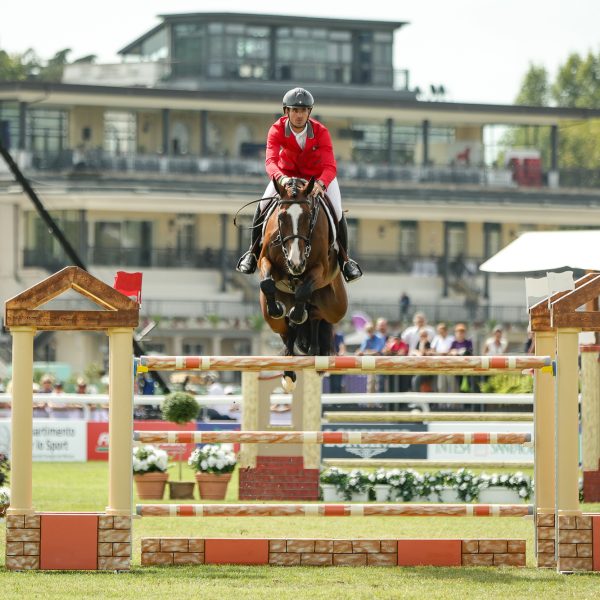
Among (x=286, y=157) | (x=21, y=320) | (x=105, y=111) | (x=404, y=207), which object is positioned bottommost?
(x=21, y=320)

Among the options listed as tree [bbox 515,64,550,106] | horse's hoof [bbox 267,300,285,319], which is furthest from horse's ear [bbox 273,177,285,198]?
tree [bbox 515,64,550,106]

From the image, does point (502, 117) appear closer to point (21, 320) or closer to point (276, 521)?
point (276, 521)

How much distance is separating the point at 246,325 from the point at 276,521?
3443 cm

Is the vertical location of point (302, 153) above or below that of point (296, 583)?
above

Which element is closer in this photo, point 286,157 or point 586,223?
point 286,157

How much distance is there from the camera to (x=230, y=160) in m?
54.0

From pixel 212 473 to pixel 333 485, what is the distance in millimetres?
1267

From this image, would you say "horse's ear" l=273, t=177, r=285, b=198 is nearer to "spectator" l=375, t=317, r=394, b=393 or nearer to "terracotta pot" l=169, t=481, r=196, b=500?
"terracotta pot" l=169, t=481, r=196, b=500

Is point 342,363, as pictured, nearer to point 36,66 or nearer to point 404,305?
point 404,305

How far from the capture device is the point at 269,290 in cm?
1131

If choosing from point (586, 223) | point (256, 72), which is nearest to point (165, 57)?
point (256, 72)

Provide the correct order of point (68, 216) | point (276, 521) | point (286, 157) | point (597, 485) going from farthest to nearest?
point (68, 216) < point (597, 485) < point (276, 521) < point (286, 157)

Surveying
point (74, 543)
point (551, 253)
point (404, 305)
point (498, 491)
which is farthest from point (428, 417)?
point (404, 305)

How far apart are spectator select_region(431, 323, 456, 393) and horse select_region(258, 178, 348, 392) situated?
9787 mm
